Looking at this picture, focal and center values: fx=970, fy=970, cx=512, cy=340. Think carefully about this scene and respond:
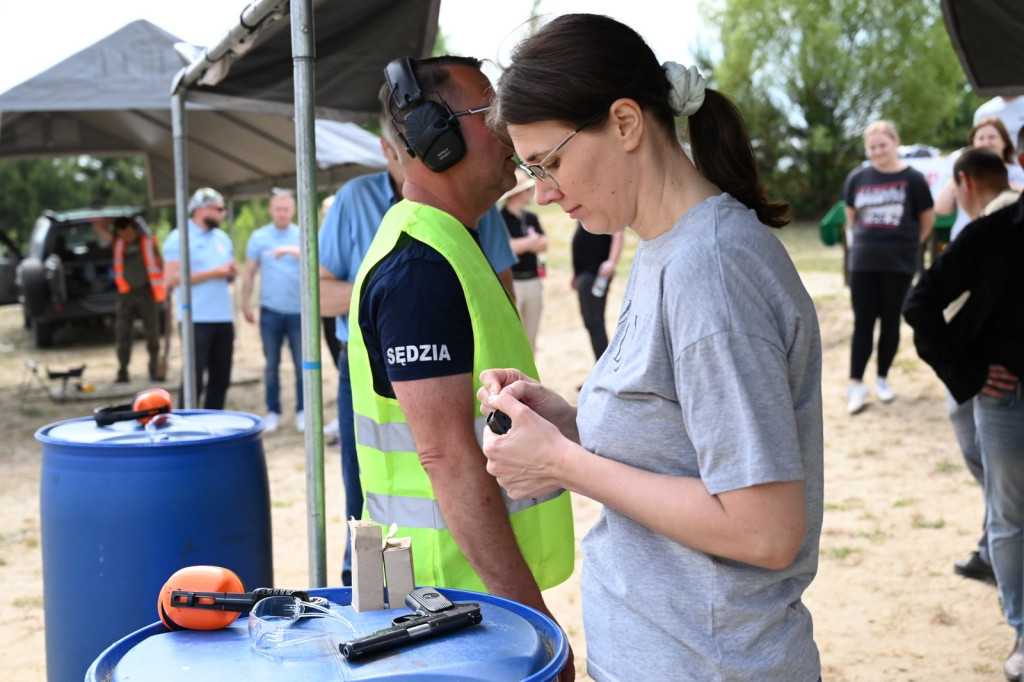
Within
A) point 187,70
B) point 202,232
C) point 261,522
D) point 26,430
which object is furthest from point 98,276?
point 261,522

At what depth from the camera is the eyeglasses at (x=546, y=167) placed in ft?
4.54

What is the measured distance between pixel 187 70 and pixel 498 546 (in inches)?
108

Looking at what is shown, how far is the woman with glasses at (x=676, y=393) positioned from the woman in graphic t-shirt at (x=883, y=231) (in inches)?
241

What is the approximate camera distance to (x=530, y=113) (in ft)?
4.61

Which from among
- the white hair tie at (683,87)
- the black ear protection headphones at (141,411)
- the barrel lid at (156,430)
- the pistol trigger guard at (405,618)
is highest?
the white hair tie at (683,87)

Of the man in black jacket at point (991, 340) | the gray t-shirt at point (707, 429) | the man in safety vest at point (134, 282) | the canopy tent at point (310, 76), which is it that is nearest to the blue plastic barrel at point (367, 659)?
the gray t-shirt at point (707, 429)

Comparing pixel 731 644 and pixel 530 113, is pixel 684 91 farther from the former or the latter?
pixel 731 644

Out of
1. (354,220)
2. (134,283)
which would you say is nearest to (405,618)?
(354,220)

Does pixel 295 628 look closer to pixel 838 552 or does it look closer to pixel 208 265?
pixel 838 552

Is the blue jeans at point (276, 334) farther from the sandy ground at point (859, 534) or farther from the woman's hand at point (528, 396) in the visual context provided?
the woman's hand at point (528, 396)

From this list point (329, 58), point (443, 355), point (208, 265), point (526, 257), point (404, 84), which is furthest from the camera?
point (526, 257)

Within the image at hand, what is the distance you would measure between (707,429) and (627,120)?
1.49 feet

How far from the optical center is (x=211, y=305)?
26.5ft

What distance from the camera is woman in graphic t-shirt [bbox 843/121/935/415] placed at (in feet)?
23.4
